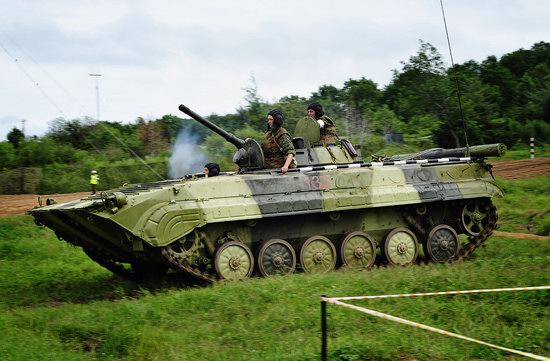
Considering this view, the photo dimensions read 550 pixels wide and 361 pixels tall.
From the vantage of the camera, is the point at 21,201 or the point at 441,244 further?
the point at 21,201

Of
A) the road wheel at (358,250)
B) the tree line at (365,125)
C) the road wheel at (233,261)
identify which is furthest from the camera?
the tree line at (365,125)

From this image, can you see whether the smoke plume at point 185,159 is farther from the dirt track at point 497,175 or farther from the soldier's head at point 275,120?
the soldier's head at point 275,120

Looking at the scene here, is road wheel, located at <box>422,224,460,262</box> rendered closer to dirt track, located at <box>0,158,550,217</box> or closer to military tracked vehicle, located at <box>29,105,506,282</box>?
military tracked vehicle, located at <box>29,105,506,282</box>

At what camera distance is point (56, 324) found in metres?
9.12

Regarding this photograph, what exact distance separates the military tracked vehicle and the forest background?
872 centimetres

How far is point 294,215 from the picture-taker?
12.2 metres

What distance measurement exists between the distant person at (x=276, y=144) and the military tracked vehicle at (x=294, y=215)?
250mm

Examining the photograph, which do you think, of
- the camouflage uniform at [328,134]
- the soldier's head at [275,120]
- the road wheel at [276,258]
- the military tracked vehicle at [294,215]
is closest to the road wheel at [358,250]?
the military tracked vehicle at [294,215]

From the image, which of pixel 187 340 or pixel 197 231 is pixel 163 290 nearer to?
pixel 197 231

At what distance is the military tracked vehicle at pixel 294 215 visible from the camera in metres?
10.9

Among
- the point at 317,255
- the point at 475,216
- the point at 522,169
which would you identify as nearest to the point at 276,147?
the point at 317,255

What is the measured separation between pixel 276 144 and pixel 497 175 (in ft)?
43.4

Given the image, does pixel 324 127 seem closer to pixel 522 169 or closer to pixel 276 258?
pixel 276 258

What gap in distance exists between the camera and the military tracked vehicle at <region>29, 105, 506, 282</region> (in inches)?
427
